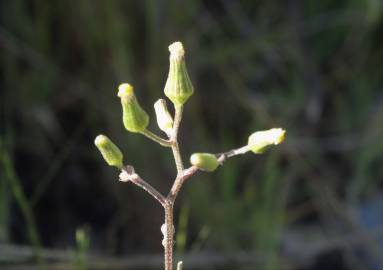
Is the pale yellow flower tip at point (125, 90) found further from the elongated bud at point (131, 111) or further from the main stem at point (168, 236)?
the main stem at point (168, 236)

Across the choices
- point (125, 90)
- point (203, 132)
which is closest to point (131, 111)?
point (125, 90)

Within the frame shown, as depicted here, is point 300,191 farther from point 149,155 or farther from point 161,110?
point 161,110

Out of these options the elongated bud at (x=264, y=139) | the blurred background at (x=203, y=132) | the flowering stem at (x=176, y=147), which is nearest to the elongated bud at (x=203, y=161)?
the flowering stem at (x=176, y=147)

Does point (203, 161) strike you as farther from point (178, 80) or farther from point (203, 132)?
point (203, 132)

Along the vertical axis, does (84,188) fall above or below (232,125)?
below

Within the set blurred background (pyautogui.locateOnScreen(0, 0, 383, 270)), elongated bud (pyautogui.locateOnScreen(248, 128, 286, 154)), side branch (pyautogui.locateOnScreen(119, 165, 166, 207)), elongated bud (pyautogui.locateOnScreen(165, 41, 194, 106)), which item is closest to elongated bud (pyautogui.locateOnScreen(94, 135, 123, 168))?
side branch (pyautogui.locateOnScreen(119, 165, 166, 207))

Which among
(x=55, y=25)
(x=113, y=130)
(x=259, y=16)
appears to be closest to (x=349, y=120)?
(x=259, y=16)
